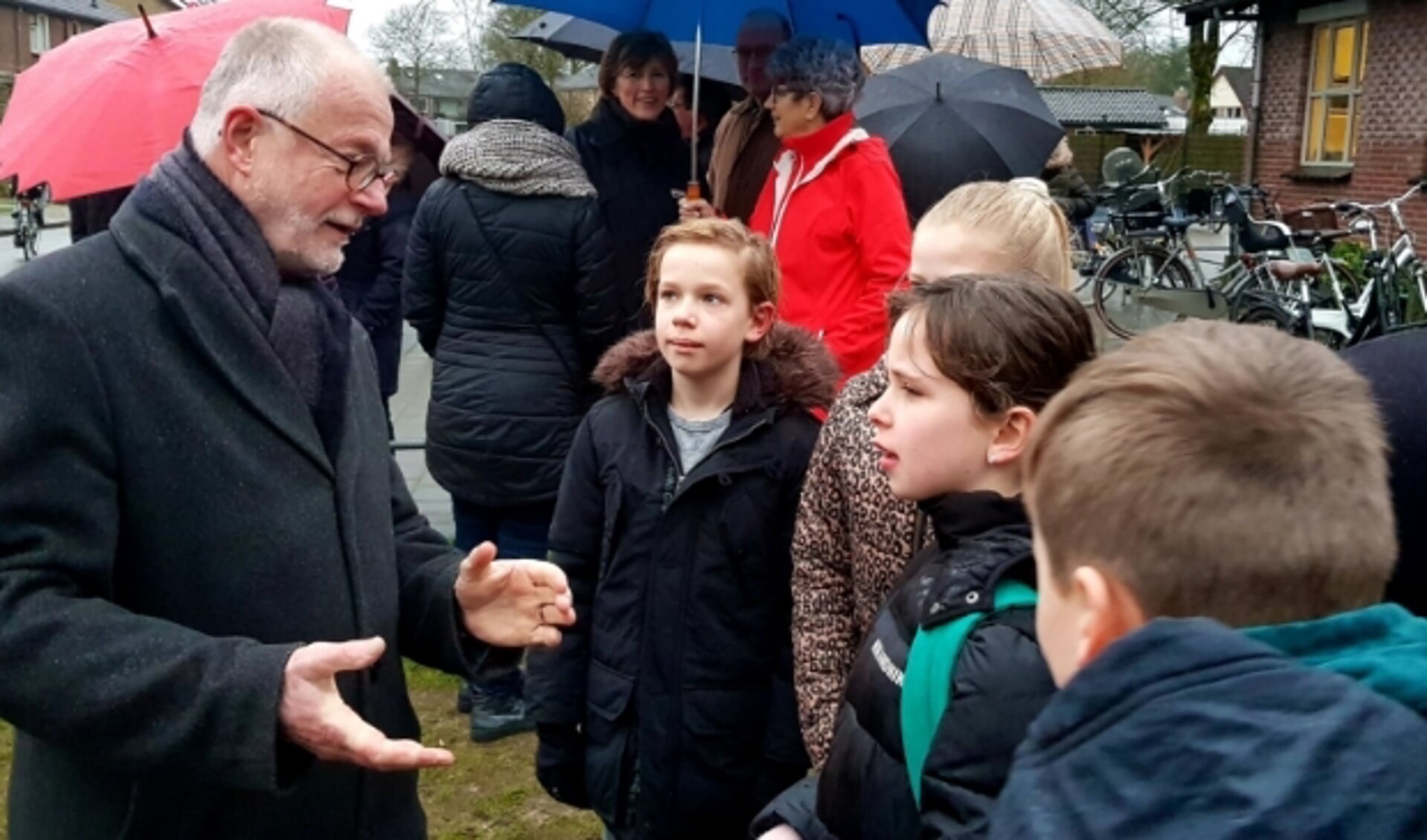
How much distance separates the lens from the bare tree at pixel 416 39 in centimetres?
3591

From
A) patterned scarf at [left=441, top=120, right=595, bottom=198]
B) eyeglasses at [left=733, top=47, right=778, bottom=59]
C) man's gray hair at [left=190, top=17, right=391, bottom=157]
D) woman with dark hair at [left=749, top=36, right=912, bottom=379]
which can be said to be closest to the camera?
man's gray hair at [left=190, top=17, right=391, bottom=157]

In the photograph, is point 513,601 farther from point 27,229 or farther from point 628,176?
point 27,229

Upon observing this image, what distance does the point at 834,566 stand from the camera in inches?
→ 98.9

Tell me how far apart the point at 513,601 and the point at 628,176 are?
121 inches

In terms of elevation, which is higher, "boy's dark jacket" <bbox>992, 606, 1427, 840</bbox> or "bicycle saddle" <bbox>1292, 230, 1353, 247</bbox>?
"boy's dark jacket" <bbox>992, 606, 1427, 840</bbox>

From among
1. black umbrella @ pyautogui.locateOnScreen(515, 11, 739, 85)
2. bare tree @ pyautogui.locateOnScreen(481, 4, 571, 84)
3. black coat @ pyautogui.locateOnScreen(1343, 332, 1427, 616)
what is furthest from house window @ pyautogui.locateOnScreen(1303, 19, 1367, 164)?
black coat @ pyautogui.locateOnScreen(1343, 332, 1427, 616)

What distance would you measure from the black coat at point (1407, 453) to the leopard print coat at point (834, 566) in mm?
834

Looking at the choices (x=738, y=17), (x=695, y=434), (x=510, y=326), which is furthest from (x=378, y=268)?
(x=695, y=434)

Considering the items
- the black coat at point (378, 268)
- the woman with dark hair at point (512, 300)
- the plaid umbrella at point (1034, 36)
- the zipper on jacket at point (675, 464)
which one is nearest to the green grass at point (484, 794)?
the woman with dark hair at point (512, 300)

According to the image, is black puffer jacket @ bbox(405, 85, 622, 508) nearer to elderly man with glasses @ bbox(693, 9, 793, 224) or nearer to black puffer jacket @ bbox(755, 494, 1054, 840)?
elderly man with glasses @ bbox(693, 9, 793, 224)

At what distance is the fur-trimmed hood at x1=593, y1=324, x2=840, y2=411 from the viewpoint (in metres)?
2.83

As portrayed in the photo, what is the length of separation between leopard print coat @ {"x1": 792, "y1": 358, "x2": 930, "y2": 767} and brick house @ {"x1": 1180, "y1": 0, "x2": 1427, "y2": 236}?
14.6 m

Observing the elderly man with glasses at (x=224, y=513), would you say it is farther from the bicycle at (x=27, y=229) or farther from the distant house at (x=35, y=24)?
the distant house at (x=35, y=24)

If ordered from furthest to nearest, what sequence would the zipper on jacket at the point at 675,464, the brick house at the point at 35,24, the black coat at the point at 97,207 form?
the brick house at the point at 35,24
the black coat at the point at 97,207
the zipper on jacket at the point at 675,464
